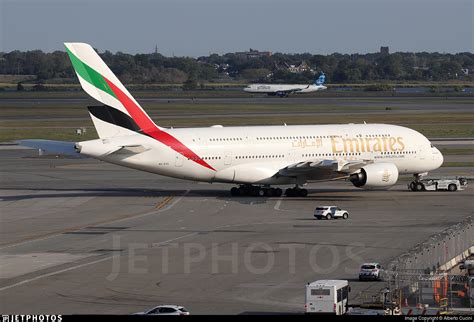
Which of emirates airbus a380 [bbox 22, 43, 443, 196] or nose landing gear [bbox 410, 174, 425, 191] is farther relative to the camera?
nose landing gear [bbox 410, 174, 425, 191]

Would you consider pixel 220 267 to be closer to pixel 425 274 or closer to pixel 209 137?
pixel 425 274

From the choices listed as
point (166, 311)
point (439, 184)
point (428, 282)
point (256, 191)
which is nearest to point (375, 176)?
point (439, 184)

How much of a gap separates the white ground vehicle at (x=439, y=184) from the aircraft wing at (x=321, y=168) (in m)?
7.45

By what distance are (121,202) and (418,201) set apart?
22.6 meters

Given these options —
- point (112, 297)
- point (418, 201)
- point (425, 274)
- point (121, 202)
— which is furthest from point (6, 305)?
point (418, 201)

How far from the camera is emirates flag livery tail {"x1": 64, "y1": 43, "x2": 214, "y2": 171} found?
78.4m

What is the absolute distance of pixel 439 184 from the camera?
287 ft

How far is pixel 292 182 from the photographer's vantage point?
8269 cm

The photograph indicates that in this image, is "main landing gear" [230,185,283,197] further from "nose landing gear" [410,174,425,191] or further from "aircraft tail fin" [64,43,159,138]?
"nose landing gear" [410,174,425,191]

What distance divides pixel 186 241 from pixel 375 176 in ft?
77.6

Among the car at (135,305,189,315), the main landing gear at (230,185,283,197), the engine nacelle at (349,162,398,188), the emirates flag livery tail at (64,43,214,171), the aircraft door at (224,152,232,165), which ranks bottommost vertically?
the car at (135,305,189,315)

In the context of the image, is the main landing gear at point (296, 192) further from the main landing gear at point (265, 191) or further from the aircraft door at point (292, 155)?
the aircraft door at point (292, 155)

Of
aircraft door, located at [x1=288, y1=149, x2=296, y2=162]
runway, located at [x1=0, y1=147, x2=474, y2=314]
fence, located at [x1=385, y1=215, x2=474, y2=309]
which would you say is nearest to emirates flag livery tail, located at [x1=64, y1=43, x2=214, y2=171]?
runway, located at [x1=0, y1=147, x2=474, y2=314]

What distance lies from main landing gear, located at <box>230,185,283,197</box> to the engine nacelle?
6336 mm
